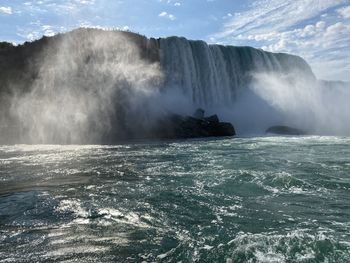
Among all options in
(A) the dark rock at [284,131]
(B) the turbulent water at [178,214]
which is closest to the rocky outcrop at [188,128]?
(A) the dark rock at [284,131]

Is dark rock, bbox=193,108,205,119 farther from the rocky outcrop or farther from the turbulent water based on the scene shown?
the turbulent water

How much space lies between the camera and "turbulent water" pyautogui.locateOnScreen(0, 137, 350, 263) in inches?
242

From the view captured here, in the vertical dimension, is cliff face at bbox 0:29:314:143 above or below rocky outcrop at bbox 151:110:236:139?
above

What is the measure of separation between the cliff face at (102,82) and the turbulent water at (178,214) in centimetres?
1843

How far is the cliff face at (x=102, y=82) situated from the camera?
32.5 m

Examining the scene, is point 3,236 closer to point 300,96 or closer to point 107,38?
point 107,38

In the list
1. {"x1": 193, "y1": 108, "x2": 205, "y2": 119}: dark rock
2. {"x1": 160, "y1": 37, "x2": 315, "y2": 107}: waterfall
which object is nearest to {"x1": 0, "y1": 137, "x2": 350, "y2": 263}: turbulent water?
{"x1": 193, "y1": 108, "x2": 205, "y2": 119}: dark rock

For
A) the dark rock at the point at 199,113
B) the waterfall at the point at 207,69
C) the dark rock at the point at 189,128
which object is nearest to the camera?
the dark rock at the point at 189,128

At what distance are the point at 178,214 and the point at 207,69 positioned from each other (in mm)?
34210

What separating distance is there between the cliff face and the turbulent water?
18429mm

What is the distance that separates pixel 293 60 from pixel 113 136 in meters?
32.1

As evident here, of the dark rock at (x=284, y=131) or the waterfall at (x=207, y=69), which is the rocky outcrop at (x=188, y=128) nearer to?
the dark rock at (x=284, y=131)

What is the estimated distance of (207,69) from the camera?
4122 centimetres

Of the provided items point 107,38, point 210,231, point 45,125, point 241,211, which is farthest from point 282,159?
point 107,38
